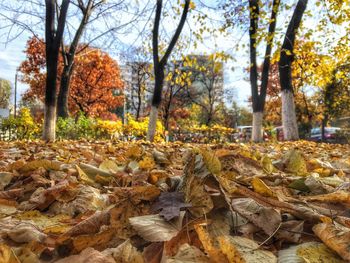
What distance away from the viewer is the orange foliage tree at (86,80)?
28.3m

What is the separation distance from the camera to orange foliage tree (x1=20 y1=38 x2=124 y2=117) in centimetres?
2833

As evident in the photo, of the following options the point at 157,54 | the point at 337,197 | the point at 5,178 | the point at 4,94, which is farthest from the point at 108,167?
the point at 4,94

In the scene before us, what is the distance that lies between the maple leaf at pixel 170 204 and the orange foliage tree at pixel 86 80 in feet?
94.1

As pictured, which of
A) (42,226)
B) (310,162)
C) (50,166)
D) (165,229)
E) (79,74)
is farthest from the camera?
(79,74)

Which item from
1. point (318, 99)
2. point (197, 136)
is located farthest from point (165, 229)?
point (318, 99)

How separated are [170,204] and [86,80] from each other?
30.6 metres

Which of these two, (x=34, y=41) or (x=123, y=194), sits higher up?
(x=34, y=41)

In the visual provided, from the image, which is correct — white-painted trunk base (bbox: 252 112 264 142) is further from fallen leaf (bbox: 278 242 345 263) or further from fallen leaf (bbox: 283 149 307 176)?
fallen leaf (bbox: 278 242 345 263)

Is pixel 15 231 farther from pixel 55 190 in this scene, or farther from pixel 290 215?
pixel 290 215

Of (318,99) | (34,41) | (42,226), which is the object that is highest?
(34,41)

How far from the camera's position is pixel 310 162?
2.25m

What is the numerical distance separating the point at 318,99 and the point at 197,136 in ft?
58.3

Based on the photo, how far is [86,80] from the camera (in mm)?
30391

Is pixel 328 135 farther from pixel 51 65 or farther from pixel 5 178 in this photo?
pixel 5 178
